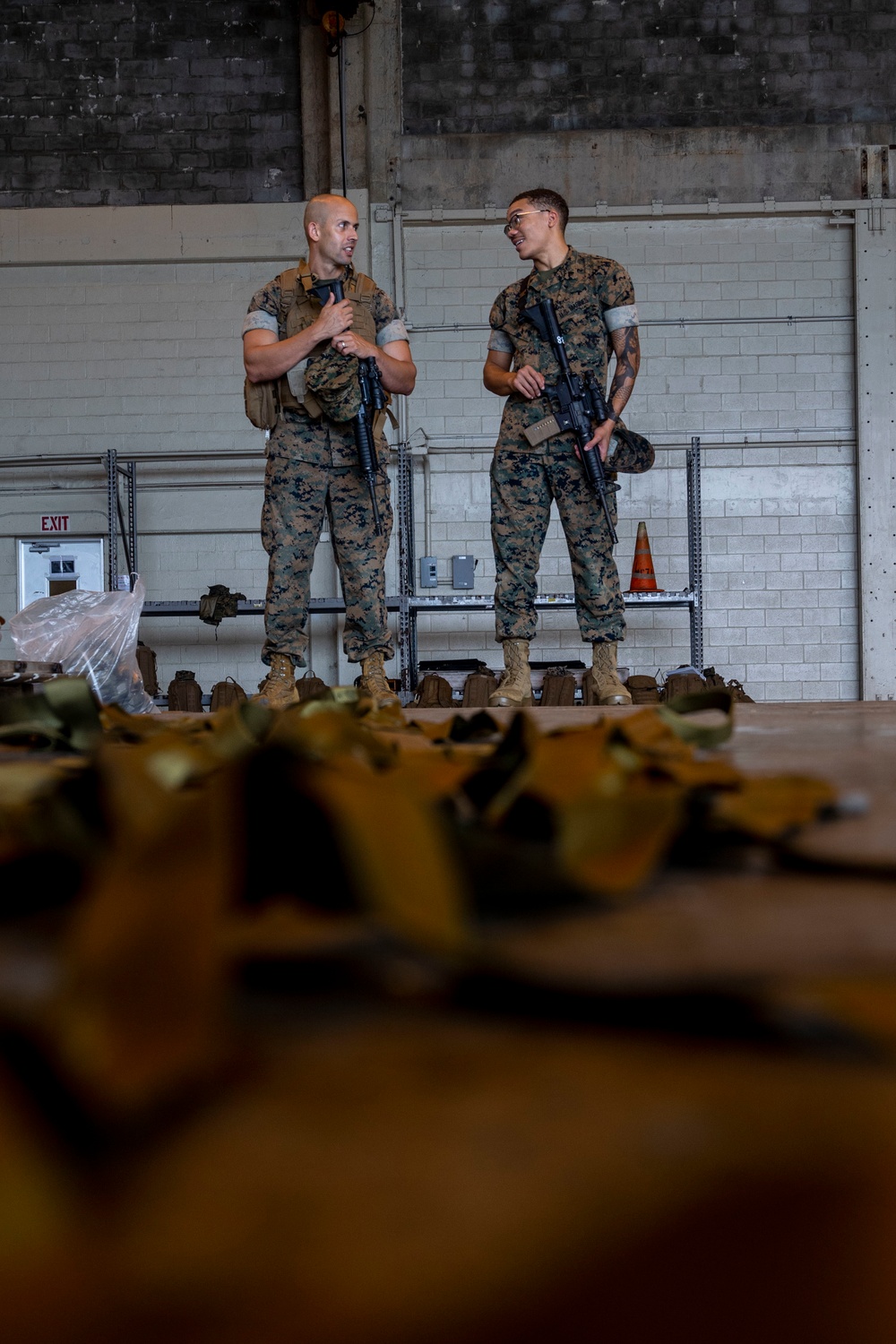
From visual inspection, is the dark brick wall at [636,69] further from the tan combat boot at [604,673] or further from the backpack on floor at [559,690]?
the tan combat boot at [604,673]

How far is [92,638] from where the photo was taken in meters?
2.85

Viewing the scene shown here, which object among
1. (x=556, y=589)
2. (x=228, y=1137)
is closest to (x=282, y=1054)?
(x=228, y=1137)

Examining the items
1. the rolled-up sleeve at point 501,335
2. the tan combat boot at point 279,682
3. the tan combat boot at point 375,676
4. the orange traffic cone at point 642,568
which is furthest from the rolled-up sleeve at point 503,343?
the orange traffic cone at point 642,568

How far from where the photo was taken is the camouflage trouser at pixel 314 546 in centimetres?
307

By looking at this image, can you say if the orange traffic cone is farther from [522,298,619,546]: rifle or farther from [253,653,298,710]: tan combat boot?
[253,653,298,710]: tan combat boot

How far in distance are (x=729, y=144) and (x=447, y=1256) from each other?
7.01 m

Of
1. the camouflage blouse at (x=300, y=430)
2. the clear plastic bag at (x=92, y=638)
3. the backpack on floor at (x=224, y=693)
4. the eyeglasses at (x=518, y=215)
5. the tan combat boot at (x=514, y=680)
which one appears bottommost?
Result: the backpack on floor at (x=224, y=693)

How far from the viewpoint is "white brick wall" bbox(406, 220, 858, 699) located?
639cm

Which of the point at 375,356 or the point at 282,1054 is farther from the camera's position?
the point at 375,356

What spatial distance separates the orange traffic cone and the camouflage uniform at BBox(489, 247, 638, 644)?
262cm

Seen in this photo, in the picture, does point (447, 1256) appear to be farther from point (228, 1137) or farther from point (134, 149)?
point (134, 149)

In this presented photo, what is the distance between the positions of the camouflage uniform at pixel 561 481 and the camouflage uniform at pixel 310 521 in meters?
0.35

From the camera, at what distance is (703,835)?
1.33 feet

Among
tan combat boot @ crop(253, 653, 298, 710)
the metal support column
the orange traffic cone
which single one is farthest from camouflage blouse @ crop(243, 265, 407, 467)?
the metal support column
